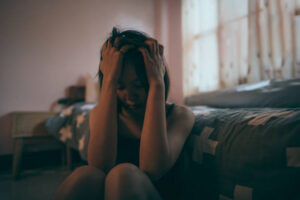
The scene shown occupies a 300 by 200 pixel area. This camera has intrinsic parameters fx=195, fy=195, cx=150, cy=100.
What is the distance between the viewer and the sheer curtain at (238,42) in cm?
151

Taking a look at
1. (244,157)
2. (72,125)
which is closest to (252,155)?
(244,157)

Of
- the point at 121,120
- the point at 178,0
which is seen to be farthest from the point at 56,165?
the point at 178,0

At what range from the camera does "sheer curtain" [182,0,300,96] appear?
4.97ft

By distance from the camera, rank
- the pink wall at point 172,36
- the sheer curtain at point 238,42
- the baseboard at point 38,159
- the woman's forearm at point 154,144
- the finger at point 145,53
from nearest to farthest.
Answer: the woman's forearm at point 154,144 < the finger at point 145,53 < the sheer curtain at point 238,42 < the baseboard at point 38,159 < the pink wall at point 172,36

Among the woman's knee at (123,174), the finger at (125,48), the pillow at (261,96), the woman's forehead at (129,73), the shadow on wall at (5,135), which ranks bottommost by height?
the shadow on wall at (5,135)

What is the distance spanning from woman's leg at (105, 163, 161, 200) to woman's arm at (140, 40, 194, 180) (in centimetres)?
9

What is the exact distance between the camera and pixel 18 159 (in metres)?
1.64

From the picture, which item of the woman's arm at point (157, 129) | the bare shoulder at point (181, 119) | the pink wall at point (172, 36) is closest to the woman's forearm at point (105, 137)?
the woman's arm at point (157, 129)

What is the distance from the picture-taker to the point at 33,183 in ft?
4.77

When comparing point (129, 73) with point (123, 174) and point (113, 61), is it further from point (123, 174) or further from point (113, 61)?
point (123, 174)

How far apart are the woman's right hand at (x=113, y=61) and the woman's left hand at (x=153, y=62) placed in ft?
0.22

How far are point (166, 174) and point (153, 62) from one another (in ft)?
1.22

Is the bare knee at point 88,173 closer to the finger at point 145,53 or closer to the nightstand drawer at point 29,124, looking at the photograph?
the finger at point 145,53

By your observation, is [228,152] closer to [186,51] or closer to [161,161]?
[161,161]
